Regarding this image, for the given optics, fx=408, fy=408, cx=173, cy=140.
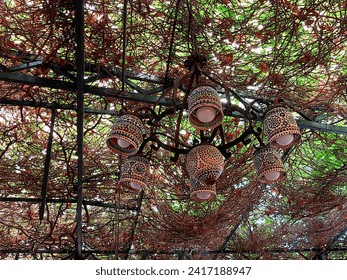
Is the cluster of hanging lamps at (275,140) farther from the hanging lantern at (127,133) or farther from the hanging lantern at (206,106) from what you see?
the hanging lantern at (127,133)

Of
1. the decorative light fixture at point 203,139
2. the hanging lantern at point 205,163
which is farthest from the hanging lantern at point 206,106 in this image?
the hanging lantern at point 205,163

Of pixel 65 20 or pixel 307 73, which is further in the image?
pixel 307 73

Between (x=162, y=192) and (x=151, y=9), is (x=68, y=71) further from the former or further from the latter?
(x=162, y=192)

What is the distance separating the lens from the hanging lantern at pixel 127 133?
167cm

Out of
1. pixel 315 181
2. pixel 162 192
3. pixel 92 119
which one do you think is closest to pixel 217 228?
pixel 162 192

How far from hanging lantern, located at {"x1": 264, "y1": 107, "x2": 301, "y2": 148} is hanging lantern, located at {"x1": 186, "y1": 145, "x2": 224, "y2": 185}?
0.76 feet

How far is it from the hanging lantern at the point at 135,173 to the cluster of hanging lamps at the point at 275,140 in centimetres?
50

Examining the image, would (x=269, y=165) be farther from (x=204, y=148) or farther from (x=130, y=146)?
(x=130, y=146)

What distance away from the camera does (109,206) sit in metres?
3.63

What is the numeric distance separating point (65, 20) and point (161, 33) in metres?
0.57

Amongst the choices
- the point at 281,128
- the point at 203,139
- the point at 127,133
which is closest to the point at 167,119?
the point at 203,139

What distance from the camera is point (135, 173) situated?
5.80 ft

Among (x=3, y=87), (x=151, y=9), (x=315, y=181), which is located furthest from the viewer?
(x=315, y=181)

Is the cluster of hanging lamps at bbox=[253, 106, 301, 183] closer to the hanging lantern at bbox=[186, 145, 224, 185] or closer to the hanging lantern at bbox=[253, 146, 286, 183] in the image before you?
the hanging lantern at bbox=[253, 146, 286, 183]
